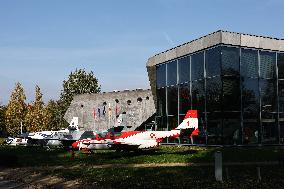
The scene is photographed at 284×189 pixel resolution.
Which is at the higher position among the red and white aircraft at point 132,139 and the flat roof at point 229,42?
the flat roof at point 229,42

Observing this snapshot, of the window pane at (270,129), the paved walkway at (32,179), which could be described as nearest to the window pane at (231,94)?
the window pane at (270,129)

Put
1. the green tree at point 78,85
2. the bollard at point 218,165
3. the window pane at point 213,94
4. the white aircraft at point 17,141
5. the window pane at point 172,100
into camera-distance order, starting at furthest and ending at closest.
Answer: the green tree at point 78,85, the white aircraft at point 17,141, the window pane at point 172,100, the window pane at point 213,94, the bollard at point 218,165

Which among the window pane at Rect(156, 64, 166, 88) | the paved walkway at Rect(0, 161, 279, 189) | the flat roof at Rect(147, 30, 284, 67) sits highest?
the flat roof at Rect(147, 30, 284, 67)

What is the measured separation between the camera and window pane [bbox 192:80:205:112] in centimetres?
3638

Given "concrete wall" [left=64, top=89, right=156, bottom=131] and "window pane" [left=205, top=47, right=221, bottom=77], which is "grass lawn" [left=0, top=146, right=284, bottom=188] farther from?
"concrete wall" [left=64, top=89, right=156, bottom=131]

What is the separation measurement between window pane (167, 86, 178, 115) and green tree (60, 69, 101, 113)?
2475 inches

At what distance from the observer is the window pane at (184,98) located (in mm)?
38594

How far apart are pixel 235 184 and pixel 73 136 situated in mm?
25397

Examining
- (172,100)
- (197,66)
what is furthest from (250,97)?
(172,100)

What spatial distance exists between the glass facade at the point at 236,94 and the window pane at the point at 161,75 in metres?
4.01

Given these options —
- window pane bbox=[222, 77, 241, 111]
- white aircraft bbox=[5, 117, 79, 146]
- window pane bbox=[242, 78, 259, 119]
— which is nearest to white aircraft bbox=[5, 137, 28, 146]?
white aircraft bbox=[5, 117, 79, 146]

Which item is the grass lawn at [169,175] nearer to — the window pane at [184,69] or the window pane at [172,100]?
A: the window pane at [184,69]

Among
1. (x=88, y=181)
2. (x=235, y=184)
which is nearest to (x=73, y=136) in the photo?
(x=88, y=181)

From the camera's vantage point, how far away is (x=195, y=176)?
58.7 ft
